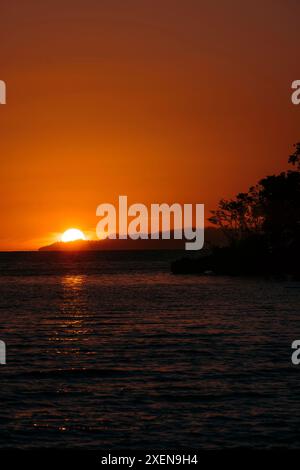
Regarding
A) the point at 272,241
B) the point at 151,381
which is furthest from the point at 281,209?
the point at 151,381

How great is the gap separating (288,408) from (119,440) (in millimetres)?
6249

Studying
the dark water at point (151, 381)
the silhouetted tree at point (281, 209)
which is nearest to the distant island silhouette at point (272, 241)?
the silhouetted tree at point (281, 209)

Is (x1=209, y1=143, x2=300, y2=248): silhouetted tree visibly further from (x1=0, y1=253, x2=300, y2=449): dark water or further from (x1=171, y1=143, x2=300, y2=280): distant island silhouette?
(x1=0, y1=253, x2=300, y2=449): dark water

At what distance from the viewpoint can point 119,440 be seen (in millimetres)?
20438

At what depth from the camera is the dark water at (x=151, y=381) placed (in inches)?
830

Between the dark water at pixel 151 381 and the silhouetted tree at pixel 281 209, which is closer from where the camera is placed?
the dark water at pixel 151 381

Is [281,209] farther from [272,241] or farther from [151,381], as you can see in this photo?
[151,381]

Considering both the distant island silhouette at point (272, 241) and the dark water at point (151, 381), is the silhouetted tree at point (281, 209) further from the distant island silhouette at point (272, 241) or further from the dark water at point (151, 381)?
the dark water at point (151, 381)

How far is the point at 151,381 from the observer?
2891 centimetres

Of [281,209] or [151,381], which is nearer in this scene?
[151,381]

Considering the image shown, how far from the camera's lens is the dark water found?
69.2 feet

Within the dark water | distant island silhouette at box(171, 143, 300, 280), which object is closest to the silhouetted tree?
distant island silhouette at box(171, 143, 300, 280)

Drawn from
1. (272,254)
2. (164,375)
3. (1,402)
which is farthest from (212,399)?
(272,254)
